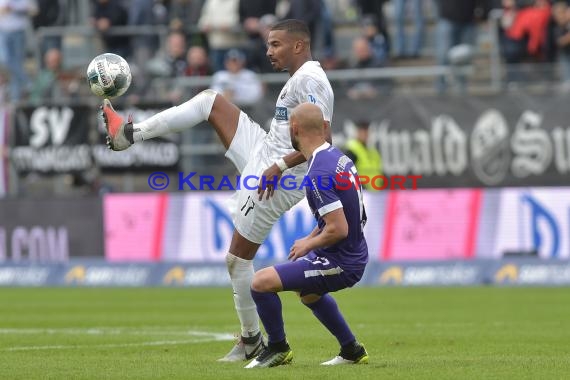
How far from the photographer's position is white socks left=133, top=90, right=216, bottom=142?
10.7 metres

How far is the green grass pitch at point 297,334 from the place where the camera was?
9.89 meters

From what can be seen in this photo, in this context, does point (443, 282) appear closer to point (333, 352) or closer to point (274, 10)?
point (274, 10)

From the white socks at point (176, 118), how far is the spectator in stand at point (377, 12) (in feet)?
50.1

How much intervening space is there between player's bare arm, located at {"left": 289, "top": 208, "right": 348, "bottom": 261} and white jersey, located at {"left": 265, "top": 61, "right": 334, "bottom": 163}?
4.24 feet

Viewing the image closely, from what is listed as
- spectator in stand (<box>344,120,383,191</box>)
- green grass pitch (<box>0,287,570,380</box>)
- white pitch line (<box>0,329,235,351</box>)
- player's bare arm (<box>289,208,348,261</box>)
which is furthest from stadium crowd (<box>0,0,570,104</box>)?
player's bare arm (<box>289,208,348,261</box>)

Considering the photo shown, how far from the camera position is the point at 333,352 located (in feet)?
38.5

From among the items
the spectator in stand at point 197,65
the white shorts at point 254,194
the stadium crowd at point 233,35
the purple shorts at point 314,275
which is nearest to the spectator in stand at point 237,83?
the stadium crowd at point 233,35

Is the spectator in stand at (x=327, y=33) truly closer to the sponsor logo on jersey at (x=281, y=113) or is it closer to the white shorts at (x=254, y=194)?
the white shorts at (x=254, y=194)

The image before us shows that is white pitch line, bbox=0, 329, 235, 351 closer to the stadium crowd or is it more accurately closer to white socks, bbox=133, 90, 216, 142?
white socks, bbox=133, 90, 216, 142

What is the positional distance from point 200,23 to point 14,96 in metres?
4.26

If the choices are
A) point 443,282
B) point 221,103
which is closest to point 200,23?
point 443,282

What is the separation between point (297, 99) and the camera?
1073 centimetres

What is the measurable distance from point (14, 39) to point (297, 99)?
18.3 meters

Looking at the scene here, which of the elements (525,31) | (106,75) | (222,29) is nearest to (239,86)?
(222,29)
